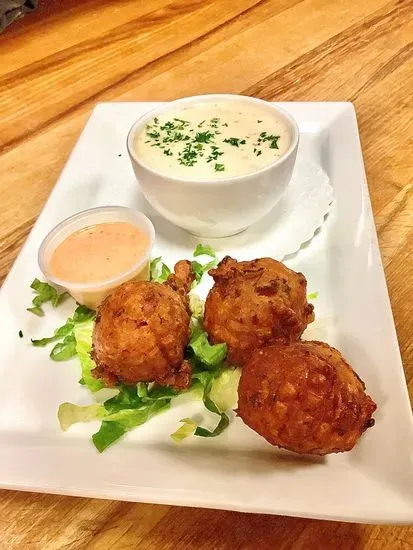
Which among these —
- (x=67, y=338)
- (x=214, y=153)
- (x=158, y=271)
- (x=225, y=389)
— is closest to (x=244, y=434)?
(x=225, y=389)

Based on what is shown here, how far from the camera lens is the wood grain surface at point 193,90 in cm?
142

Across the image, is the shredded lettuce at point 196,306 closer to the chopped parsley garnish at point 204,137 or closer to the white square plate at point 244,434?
the white square plate at point 244,434

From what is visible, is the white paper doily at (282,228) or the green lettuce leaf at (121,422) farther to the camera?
the white paper doily at (282,228)

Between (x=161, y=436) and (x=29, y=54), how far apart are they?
9.41ft

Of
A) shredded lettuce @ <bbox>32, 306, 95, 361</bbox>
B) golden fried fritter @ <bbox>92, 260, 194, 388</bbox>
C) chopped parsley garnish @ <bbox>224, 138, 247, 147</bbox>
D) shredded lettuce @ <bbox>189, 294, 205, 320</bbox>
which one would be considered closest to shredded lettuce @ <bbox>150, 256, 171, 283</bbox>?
shredded lettuce @ <bbox>189, 294, 205, 320</bbox>

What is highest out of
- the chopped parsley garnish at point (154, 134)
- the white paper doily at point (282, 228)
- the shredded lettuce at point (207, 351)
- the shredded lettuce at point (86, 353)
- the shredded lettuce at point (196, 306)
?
the chopped parsley garnish at point (154, 134)

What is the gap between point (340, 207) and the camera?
2.20 metres

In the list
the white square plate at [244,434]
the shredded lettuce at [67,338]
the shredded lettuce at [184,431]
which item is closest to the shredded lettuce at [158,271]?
the white square plate at [244,434]

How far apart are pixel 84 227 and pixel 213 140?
1.80 feet

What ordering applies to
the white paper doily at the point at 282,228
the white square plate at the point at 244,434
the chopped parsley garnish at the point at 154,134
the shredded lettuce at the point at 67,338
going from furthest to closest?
the chopped parsley garnish at the point at 154,134 < the white paper doily at the point at 282,228 < the shredded lettuce at the point at 67,338 < the white square plate at the point at 244,434

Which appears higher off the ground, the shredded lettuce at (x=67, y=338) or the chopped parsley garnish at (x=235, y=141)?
the chopped parsley garnish at (x=235, y=141)

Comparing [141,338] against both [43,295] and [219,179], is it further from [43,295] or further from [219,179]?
[219,179]

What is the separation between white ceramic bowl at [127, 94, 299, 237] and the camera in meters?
1.96

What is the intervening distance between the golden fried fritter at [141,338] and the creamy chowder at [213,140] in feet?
1.79
